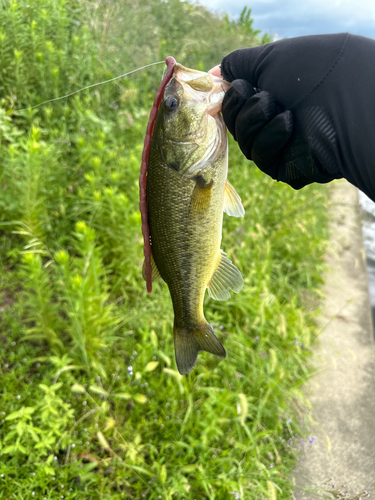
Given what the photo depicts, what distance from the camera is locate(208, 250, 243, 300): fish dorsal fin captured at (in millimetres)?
1622

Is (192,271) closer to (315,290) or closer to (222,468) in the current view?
(222,468)

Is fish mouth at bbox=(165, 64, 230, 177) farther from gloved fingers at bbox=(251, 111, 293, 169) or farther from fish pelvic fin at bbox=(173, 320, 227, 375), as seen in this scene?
fish pelvic fin at bbox=(173, 320, 227, 375)

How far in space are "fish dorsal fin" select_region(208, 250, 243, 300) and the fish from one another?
0.14 meters

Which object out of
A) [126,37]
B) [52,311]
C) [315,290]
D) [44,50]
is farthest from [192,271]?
[126,37]

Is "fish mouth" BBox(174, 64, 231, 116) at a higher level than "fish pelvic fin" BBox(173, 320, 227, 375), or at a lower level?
higher

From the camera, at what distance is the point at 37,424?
6.95 feet

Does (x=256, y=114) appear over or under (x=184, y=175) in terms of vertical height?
over

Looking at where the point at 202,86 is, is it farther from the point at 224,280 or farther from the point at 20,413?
the point at 20,413

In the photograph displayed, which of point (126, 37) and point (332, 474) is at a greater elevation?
point (126, 37)

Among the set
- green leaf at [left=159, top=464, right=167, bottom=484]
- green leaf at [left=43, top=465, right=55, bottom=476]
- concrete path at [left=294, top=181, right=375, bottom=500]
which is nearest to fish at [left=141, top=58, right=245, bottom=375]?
green leaf at [left=159, top=464, right=167, bottom=484]

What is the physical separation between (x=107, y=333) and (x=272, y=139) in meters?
1.75

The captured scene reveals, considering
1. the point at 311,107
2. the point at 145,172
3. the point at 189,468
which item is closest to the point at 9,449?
the point at 189,468

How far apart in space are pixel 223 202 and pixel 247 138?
11.6 inches

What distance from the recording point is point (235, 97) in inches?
52.2
